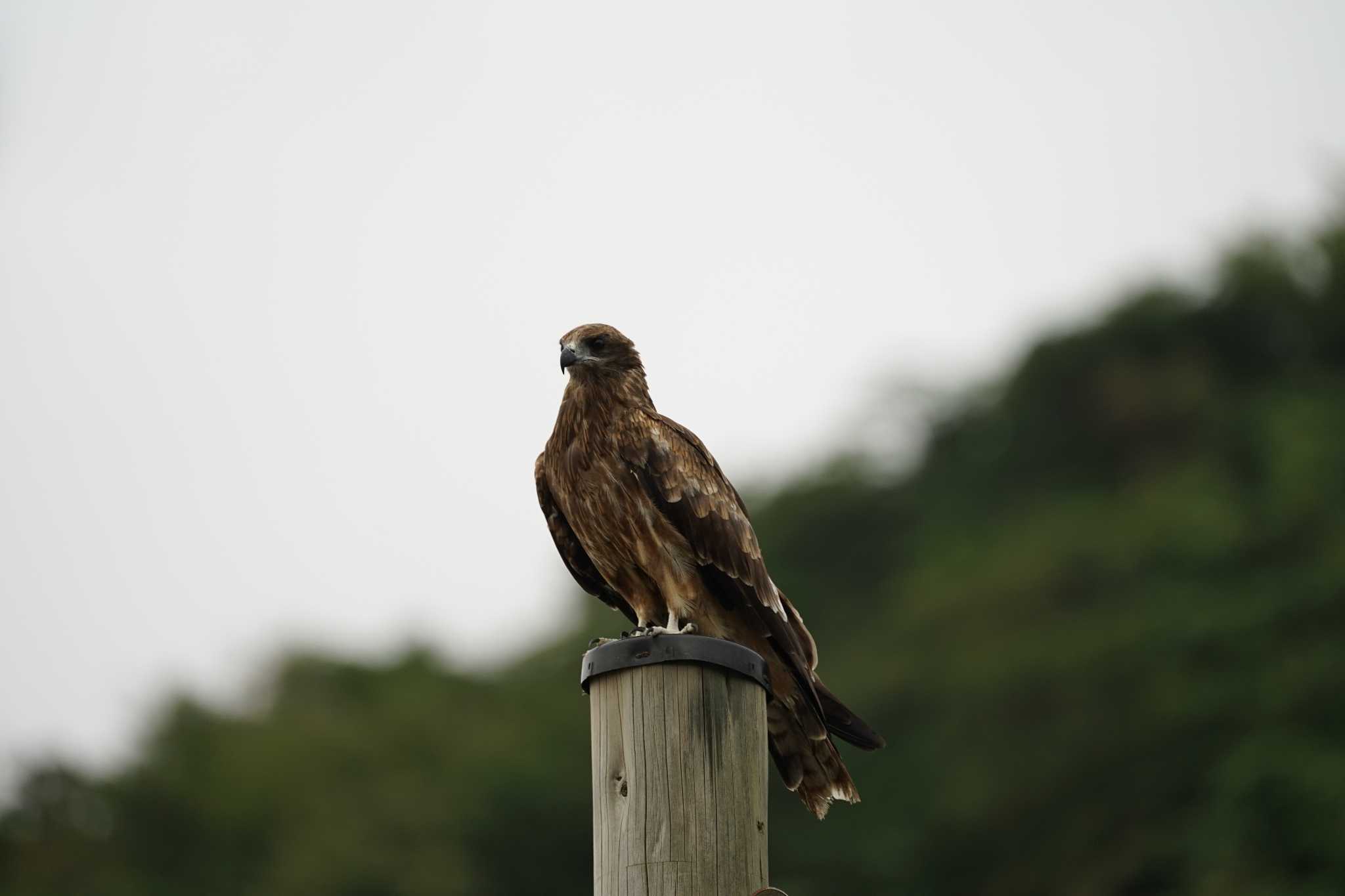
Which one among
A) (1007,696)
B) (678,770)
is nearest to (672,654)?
(678,770)

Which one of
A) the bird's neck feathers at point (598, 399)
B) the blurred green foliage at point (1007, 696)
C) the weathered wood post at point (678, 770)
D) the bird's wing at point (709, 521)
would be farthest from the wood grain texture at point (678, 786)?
the blurred green foliage at point (1007, 696)

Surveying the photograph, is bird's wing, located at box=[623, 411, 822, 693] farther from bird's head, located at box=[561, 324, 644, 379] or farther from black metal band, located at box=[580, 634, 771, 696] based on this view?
black metal band, located at box=[580, 634, 771, 696]

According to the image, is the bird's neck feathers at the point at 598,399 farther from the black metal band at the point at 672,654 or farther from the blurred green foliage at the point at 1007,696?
the blurred green foliage at the point at 1007,696

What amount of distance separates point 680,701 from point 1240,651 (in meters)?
28.8

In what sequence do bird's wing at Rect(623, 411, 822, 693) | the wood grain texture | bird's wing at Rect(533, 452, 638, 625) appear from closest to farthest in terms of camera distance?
the wood grain texture
bird's wing at Rect(623, 411, 822, 693)
bird's wing at Rect(533, 452, 638, 625)

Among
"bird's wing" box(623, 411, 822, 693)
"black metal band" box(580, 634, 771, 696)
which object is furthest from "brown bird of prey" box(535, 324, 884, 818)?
"black metal band" box(580, 634, 771, 696)

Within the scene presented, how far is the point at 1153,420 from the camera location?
4300 centimetres

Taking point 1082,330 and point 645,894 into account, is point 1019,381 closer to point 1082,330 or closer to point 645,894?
point 1082,330

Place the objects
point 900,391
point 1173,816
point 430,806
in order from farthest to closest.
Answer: point 900,391 → point 430,806 → point 1173,816

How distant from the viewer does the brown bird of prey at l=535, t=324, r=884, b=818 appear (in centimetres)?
591

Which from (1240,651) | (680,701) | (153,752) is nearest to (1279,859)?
(1240,651)

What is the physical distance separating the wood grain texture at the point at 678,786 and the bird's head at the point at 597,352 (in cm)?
262

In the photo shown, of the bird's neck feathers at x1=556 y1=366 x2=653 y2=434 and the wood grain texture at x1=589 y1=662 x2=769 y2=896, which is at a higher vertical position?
the bird's neck feathers at x1=556 y1=366 x2=653 y2=434

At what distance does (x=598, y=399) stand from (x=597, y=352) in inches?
12.6
